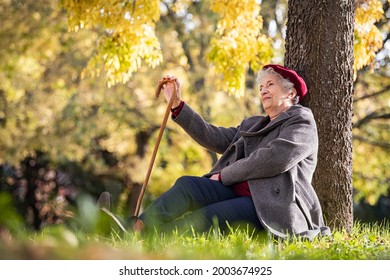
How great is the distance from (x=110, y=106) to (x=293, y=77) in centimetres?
1037

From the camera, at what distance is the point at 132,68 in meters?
6.31

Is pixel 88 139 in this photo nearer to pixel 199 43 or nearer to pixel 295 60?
pixel 199 43

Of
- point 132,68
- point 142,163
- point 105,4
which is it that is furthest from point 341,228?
point 142,163

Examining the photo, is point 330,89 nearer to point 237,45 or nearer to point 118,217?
point 118,217

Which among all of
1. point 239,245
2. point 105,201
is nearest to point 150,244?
point 105,201

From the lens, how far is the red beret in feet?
13.7

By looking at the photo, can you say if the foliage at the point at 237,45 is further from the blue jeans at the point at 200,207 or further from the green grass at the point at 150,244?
the blue jeans at the point at 200,207

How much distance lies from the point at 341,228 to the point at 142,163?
36.1 ft

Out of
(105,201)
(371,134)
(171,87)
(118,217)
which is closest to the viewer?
(118,217)

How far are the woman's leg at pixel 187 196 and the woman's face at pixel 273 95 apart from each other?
1.81ft

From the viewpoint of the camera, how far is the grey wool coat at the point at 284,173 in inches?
150

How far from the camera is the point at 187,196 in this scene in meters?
3.90

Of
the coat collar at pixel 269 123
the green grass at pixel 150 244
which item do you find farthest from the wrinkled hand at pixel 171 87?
the green grass at pixel 150 244

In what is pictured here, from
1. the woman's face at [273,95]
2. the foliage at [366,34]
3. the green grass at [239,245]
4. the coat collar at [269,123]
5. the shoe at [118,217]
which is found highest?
the foliage at [366,34]
